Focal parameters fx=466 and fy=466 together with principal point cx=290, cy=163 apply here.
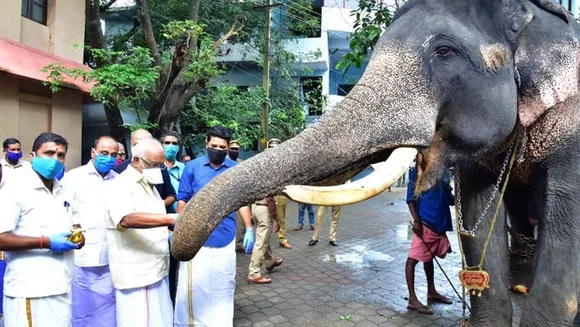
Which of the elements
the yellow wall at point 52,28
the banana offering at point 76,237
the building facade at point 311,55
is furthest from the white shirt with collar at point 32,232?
the building facade at point 311,55

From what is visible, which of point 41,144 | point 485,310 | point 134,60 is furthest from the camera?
point 134,60

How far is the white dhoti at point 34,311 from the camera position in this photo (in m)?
2.79

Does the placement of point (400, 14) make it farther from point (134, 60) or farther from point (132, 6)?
point (132, 6)

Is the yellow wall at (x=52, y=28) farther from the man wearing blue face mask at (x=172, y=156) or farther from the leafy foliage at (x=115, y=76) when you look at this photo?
the man wearing blue face mask at (x=172, y=156)

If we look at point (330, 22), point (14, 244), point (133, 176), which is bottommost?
point (14, 244)

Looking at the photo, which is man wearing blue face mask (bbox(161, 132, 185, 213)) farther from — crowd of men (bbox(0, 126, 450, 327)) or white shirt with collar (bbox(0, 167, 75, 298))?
white shirt with collar (bbox(0, 167, 75, 298))

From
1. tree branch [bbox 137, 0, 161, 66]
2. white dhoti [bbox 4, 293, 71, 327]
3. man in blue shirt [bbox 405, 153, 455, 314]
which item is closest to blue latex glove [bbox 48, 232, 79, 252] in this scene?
white dhoti [bbox 4, 293, 71, 327]

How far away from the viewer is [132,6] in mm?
13359

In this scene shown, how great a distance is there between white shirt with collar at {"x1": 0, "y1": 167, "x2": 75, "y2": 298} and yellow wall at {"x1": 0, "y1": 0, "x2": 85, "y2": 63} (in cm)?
717

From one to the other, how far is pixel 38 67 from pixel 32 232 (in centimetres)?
706

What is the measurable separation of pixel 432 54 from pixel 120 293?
256 centimetres

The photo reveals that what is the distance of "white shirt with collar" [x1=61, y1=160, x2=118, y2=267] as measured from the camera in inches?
145

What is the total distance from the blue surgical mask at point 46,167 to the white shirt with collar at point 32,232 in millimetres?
39

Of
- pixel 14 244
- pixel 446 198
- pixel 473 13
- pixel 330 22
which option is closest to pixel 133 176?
pixel 14 244
